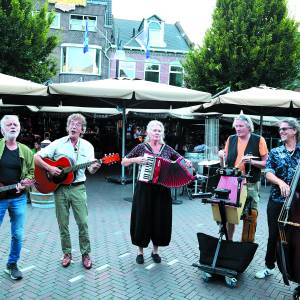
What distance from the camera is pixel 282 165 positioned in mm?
3963

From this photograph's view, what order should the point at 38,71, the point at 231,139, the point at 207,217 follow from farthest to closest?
the point at 38,71 → the point at 207,217 → the point at 231,139

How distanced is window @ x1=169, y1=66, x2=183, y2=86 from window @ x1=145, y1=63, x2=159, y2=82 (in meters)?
1.06

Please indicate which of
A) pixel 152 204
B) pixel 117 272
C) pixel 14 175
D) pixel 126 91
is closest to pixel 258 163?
pixel 152 204

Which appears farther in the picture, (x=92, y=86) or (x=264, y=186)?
(x=264, y=186)

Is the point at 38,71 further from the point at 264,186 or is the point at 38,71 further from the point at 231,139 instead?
the point at 231,139

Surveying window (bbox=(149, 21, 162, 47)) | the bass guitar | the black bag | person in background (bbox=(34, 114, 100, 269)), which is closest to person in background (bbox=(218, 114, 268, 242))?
the black bag

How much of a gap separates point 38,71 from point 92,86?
31.6 feet

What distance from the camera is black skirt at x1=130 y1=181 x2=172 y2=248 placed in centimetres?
447

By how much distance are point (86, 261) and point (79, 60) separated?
22528 mm

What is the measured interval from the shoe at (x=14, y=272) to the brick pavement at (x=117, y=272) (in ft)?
0.19

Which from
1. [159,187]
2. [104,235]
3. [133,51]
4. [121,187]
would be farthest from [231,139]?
[133,51]

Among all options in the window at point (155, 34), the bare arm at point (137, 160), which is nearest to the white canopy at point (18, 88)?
the bare arm at point (137, 160)

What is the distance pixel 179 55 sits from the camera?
27047 millimetres

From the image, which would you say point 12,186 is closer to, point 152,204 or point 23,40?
point 152,204
